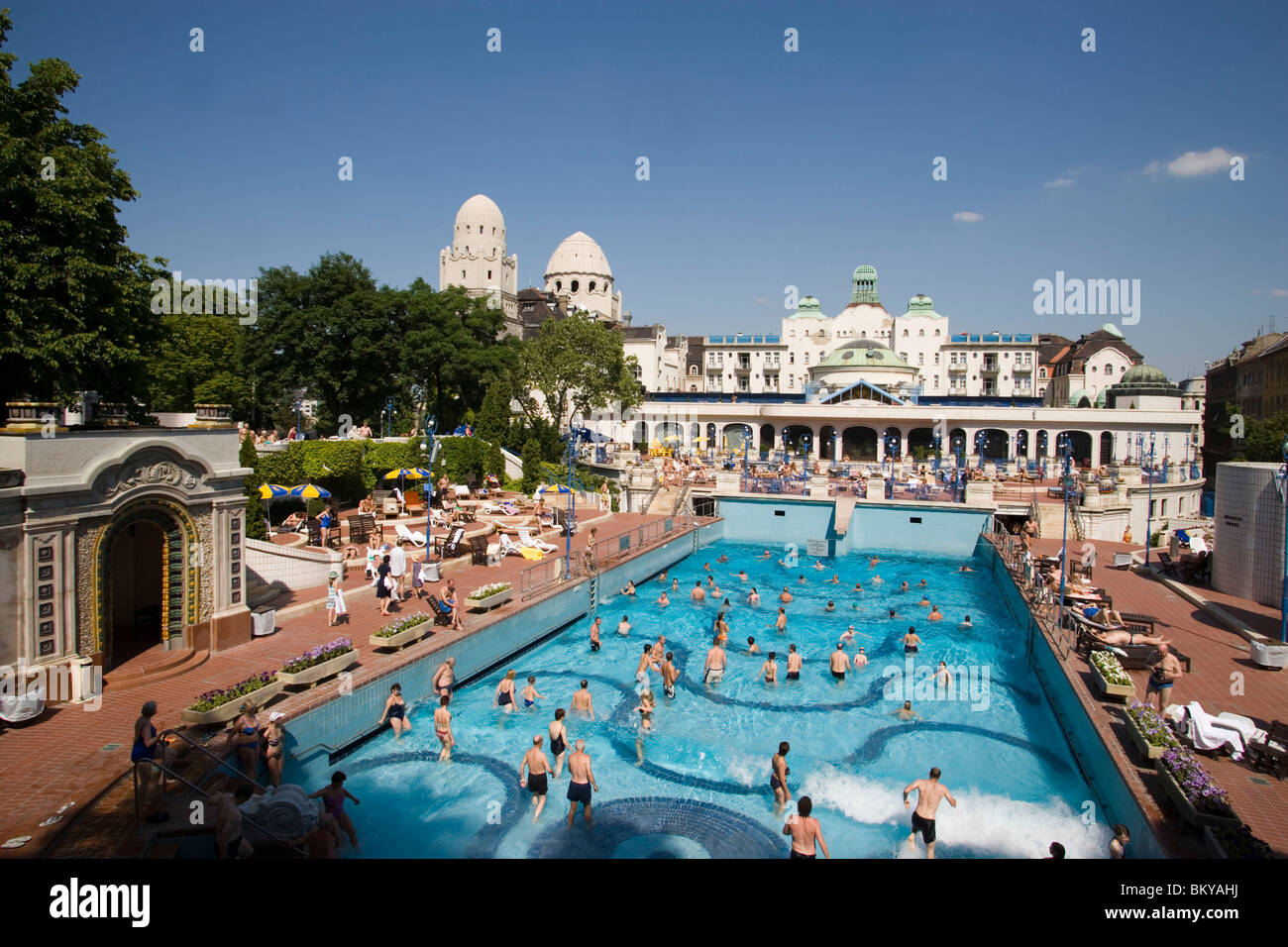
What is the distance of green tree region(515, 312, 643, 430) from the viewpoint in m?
41.6

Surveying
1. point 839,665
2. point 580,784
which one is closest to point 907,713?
point 839,665

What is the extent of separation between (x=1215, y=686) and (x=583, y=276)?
3074 inches

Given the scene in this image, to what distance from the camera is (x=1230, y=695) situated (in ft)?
40.7

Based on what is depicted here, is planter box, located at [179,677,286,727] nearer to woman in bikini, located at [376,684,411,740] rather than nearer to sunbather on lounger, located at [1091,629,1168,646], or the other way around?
woman in bikini, located at [376,684,411,740]

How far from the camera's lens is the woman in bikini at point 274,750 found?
401 inches

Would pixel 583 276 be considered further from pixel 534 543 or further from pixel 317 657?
pixel 317 657

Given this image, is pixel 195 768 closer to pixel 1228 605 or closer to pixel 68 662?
pixel 68 662

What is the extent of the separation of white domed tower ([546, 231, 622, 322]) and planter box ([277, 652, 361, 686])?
73.5 meters

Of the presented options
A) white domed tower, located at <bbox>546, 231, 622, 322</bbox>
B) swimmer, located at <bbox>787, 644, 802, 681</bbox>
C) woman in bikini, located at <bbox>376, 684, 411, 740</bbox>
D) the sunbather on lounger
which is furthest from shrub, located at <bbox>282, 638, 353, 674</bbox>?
white domed tower, located at <bbox>546, 231, 622, 322</bbox>

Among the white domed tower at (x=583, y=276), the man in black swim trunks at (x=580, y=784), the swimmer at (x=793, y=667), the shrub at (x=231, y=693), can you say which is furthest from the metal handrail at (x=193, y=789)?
the white domed tower at (x=583, y=276)

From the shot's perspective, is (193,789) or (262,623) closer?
(193,789)

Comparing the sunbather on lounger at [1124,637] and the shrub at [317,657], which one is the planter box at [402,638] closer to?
the shrub at [317,657]

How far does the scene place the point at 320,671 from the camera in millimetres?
12250
